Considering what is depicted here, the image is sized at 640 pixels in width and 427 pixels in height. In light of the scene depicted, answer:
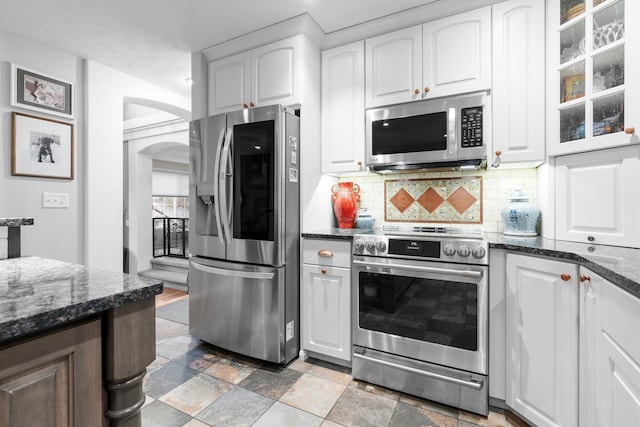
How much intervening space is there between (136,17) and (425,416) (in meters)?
3.27

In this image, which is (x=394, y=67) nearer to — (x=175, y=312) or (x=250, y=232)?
(x=250, y=232)

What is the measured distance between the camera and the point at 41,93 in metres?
2.63

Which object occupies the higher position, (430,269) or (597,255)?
(597,255)

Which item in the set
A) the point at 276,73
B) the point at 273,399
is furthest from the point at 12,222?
the point at 276,73

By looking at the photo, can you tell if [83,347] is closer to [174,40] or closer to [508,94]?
[508,94]

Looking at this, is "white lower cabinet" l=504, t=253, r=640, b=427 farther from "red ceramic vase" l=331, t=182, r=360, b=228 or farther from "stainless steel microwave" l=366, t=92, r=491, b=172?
"red ceramic vase" l=331, t=182, r=360, b=228

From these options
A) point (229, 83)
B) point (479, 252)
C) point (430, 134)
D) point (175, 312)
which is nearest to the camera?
point (479, 252)

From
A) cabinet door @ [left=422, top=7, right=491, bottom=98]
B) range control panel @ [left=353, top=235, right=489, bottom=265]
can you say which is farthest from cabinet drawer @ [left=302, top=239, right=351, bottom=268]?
cabinet door @ [left=422, top=7, right=491, bottom=98]

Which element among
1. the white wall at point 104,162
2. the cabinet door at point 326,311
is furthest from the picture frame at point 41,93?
the cabinet door at point 326,311

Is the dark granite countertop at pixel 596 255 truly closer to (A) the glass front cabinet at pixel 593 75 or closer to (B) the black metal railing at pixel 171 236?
(A) the glass front cabinet at pixel 593 75

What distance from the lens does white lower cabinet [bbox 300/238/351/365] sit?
2.14 metres

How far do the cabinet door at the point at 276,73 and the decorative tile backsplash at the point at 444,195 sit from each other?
0.90 metres

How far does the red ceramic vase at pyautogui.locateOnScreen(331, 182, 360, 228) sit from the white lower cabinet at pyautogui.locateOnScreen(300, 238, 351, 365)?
48 cm

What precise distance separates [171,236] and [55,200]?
3984 mm
